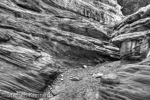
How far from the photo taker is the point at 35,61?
18.2m

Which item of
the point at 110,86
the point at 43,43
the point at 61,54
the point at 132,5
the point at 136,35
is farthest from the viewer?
the point at 132,5

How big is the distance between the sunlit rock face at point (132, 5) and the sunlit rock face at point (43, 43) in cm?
1898

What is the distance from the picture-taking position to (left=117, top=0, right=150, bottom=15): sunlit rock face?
40219 mm

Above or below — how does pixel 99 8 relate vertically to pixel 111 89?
above

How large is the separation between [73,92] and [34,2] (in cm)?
1324

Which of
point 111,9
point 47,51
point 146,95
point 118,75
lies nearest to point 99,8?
point 111,9

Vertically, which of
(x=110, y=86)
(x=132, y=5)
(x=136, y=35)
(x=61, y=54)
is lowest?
(x=61, y=54)

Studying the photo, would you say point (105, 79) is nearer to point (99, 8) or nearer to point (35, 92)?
point (35, 92)

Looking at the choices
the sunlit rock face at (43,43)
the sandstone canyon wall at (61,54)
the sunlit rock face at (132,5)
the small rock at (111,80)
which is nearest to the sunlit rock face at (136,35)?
the sandstone canyon wall at (61,54)

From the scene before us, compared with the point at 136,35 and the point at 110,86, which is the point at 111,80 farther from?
the point at 136,35

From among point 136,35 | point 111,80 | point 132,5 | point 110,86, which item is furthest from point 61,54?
point 132,5

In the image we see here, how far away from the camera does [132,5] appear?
41.8 metres

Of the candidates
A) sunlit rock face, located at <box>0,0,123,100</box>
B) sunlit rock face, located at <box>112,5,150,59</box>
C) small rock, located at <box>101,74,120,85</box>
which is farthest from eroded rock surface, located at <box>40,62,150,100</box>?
sunlit rock face, located at <box>112,5,150,59</box>

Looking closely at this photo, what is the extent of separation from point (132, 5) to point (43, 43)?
29.2m
